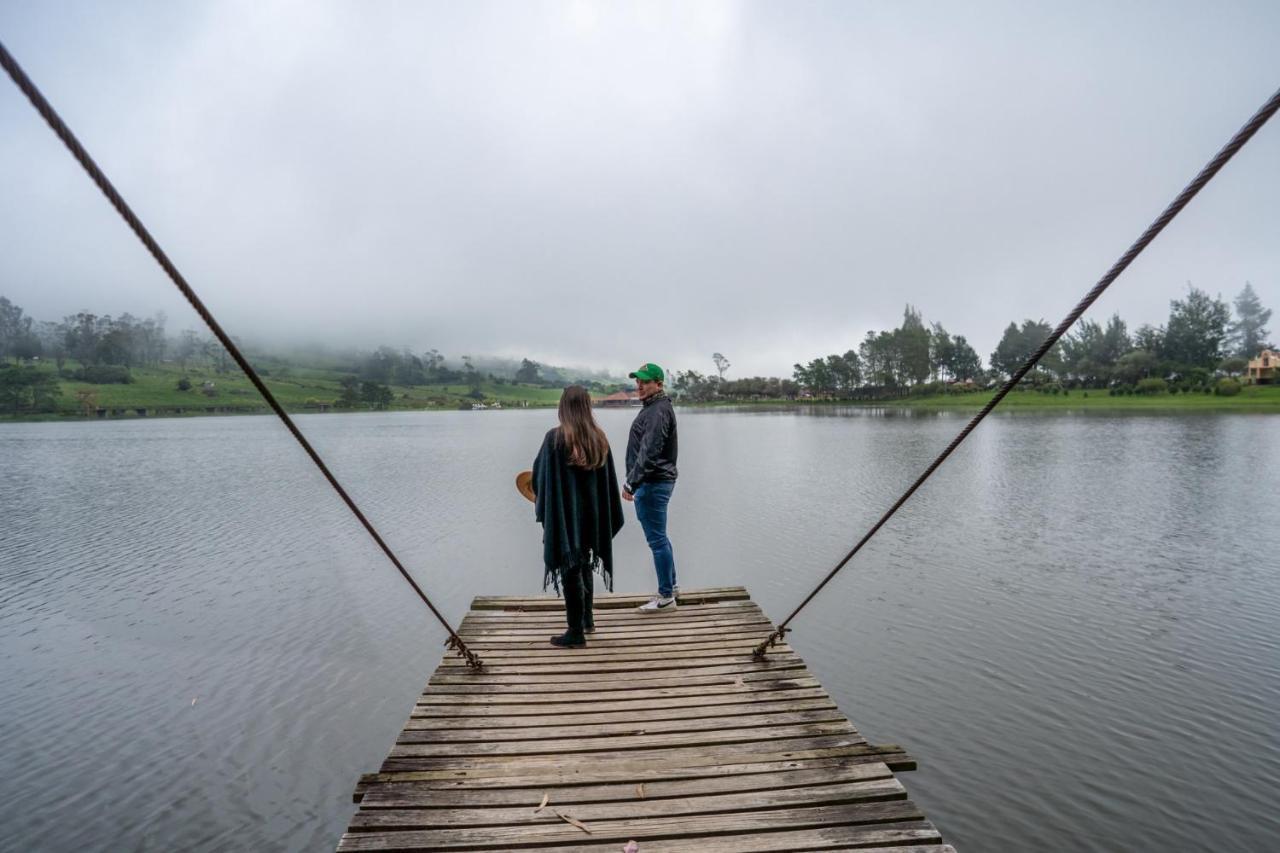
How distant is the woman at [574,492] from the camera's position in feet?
18.3

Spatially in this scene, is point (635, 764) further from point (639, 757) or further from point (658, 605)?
point (658, 605)

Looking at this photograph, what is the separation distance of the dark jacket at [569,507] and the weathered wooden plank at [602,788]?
1.84 m

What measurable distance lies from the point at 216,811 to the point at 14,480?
31.4m

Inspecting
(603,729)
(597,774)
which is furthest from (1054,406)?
(597,774)

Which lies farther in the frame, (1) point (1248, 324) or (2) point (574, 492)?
(1) point (1248, 324)

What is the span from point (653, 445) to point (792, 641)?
15.7ft

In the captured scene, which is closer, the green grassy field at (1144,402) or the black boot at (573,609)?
the black boot at (573,609)

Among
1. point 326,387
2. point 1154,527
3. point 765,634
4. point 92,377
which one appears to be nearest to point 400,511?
point 765,634

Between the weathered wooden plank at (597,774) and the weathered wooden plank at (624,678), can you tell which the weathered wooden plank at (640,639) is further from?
the weathered wooden plank at (597,774)

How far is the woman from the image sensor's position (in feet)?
18.3

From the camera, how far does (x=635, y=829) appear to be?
11.6 feet

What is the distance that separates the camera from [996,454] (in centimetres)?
3194

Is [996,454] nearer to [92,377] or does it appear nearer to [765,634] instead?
[765,634]

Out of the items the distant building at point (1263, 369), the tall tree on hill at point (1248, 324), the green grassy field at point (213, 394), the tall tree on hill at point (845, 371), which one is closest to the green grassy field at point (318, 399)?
the green grassy field at point (213, 394)
